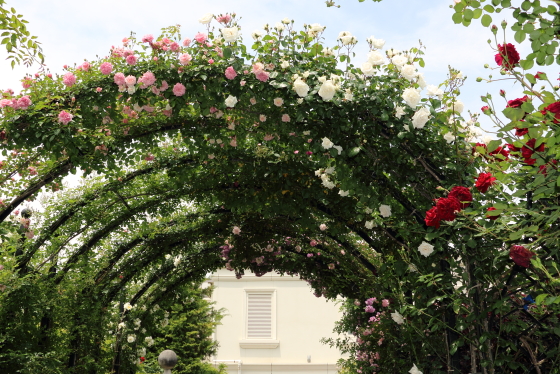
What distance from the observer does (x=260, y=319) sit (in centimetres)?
1430

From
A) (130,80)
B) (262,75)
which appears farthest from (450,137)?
(130,80)

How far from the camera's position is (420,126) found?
133 inches

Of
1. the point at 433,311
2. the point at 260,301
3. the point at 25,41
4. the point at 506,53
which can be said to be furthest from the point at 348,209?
the point at 260,301

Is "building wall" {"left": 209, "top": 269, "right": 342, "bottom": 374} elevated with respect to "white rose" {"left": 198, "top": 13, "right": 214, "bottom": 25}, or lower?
lower

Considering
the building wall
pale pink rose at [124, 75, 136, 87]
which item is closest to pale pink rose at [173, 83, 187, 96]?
pale pink rose at [124, 75, 136, 87]

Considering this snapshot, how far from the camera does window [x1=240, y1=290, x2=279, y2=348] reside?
14.1 m

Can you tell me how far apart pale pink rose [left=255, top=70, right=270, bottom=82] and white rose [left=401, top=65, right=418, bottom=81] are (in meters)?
0.84

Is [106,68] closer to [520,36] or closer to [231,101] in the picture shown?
[231,101]

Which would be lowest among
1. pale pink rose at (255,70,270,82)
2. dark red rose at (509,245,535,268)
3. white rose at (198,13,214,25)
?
dark red rose at (509,245,535,268)

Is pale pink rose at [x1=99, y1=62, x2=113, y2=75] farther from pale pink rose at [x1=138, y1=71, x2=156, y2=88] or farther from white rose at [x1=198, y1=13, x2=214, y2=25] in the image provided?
white rose at [x1=198, y1=13, x2=214, y2=25]

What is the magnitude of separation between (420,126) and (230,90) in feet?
4.07

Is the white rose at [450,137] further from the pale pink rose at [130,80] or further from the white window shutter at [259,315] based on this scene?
the white window shutter at [259,315]

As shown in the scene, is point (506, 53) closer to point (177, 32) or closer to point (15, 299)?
point (177, 32)

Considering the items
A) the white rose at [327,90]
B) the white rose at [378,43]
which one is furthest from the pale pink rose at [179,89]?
the white rose at [378,43]
